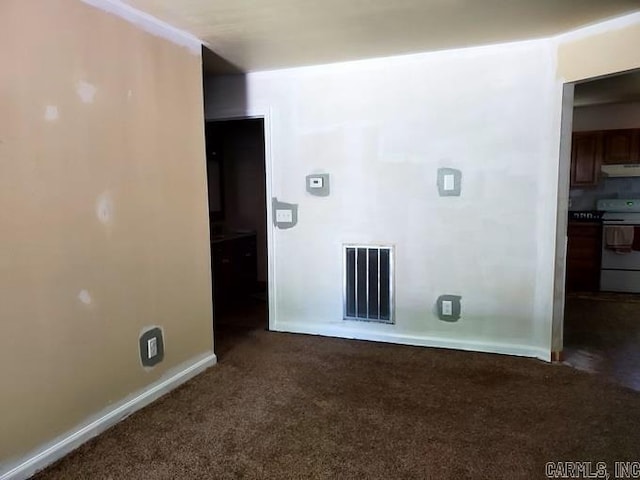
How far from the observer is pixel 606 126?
5.57m

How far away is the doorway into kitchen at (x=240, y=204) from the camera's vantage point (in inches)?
198

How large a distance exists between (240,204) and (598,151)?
4.40 meters

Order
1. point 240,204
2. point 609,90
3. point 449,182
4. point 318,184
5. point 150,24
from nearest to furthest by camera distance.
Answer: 1. point 150,24
2. point 449,182
3. point 318,184
4. point 609,90
5. point 240,204

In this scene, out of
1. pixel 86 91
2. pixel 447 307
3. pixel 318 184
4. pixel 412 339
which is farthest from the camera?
pixel 318 184

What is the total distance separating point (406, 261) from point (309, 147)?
120 cm

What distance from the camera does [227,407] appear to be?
2.55m

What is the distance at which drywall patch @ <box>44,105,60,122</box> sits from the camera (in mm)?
1993

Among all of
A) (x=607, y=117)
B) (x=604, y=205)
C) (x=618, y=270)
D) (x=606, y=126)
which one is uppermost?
(x=607, y=117)

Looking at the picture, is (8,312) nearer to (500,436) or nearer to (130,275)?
(130,275)

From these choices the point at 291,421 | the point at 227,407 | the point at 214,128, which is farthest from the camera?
the point at 214,128

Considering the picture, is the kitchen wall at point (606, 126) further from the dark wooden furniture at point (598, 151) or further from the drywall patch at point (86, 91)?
the drywall patch at point (86, 91)

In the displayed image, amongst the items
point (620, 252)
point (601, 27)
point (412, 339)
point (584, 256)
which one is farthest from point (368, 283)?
point (620, 252)

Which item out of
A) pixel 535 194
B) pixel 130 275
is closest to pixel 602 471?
pixel 535 194

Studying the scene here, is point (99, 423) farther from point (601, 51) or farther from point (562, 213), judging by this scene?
point (601, 51)
